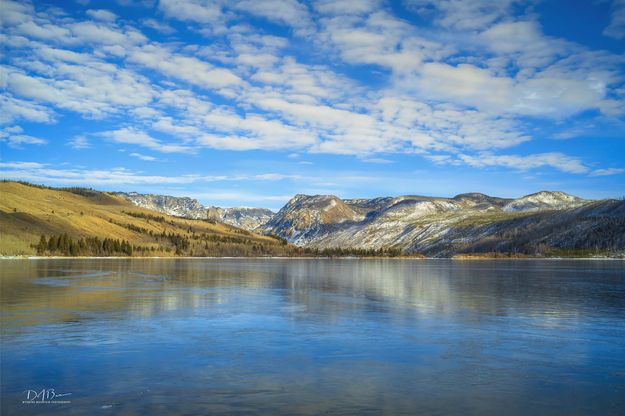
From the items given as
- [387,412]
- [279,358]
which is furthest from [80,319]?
[387,412]

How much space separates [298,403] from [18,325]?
69.6 ft

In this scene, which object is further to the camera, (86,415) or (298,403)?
(298,403)

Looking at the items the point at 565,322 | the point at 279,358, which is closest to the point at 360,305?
the point at 565,322

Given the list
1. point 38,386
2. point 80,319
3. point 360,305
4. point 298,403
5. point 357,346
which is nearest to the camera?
point 298,403

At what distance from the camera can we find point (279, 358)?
73.3 ft

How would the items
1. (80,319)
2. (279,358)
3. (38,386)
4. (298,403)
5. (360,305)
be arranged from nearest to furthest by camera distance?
(298,403), (38,386), (279,358), (80,319), (360,305)

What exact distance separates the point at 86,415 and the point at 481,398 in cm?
1217

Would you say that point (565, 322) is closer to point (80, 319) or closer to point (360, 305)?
point (360, 305)
